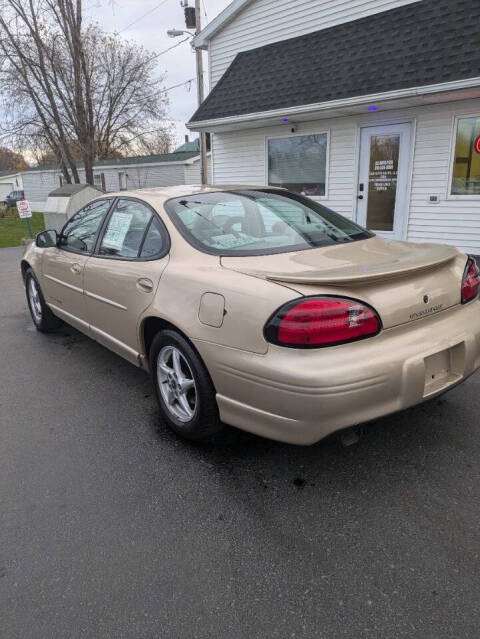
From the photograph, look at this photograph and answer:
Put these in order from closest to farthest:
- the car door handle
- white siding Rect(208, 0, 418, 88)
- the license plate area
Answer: the license plate area
the car door handle
white siding Rect(208, 0, 418, 88)

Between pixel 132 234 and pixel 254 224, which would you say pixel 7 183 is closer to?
pixel 132 234

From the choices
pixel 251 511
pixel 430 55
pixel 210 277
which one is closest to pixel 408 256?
pixel 210 277

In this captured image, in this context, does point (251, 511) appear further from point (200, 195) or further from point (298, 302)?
point (200, 195)

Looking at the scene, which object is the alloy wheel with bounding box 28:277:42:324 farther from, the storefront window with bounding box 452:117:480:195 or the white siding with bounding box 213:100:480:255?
the storefront window with bounding box 452:117:480:195

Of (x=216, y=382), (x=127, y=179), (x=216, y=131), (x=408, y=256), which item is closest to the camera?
(x=216, y=382)

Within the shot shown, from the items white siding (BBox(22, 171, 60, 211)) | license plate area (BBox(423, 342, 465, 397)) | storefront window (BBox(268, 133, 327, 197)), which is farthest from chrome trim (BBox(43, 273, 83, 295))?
white siding (BBox(22, 171, 60, 211))

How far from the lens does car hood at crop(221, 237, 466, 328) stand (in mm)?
2197

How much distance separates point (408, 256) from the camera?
2672 millimetres

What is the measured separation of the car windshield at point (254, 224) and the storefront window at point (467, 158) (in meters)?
4.94

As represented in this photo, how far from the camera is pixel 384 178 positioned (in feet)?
27.4

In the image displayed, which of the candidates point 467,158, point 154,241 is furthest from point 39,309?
point 467,158

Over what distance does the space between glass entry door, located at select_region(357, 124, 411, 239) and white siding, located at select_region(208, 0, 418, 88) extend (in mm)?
2082

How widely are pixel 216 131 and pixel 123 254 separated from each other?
8.37 metres

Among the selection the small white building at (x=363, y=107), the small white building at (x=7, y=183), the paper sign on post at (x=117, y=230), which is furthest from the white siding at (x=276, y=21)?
the small white building at (x=7, y=183)
